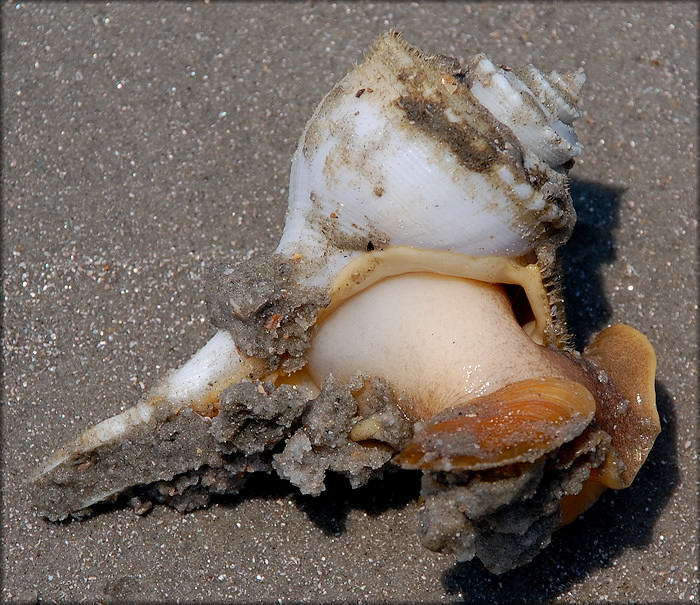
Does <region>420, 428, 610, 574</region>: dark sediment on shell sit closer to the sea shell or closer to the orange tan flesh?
the sea shell

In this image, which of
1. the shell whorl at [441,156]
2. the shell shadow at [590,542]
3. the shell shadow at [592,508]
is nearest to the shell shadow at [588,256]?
the shell shadow at [592,508]

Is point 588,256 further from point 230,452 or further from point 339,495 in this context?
point 230,452

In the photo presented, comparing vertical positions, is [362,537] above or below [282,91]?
below

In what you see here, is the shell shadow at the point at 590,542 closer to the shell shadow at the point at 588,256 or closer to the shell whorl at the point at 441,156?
the shell shadow at the point at 588,256

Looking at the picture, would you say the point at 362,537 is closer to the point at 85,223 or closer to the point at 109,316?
the point at 109,316

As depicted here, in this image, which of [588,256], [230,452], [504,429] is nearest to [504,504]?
[504,429]

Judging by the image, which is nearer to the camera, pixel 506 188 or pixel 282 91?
pixel 506 188

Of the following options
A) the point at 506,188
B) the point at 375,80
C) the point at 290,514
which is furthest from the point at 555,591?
the point at 375,80

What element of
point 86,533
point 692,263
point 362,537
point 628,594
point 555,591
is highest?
point 86,533
